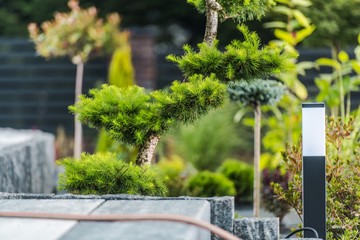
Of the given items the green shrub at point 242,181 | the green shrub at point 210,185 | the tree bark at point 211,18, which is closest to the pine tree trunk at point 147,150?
the tree bark at point 211,18

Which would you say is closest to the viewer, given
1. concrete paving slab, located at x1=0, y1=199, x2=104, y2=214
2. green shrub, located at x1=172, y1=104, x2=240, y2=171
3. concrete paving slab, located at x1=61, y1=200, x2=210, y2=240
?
concrete paving slab, located at x1=61, y1=200, x2=210, y2=240

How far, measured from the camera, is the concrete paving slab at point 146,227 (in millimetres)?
2748

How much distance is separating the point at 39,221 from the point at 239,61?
5.29 feet

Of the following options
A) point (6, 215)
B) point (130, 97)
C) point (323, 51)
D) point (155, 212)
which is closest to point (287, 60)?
point (130, 97)

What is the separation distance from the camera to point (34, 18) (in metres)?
17.2

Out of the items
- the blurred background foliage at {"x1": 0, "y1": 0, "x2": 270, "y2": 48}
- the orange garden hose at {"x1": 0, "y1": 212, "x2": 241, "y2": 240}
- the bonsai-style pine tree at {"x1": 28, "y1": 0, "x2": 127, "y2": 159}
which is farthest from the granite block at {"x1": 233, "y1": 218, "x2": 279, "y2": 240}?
the blurred background foliage at {"x1": 0, "y1": 0, "x2": 270, "y2": 48}

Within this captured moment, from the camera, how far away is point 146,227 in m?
2.88

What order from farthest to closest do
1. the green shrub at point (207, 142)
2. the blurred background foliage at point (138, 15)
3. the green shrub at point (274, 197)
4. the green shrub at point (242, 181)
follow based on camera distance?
the blurred background foliage at point (138, 15), the green shrub at point (207, 142), the green shrub at point (242, 181), the green shrub at point (274, 197)

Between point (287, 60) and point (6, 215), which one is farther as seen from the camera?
point (287, 60)

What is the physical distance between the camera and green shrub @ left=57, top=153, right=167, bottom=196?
4227 mm

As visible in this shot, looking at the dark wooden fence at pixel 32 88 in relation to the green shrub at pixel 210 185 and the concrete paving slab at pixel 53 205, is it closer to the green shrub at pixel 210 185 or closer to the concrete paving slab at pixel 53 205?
the green shrub at pixel 210 185

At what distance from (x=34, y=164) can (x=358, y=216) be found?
3030mm

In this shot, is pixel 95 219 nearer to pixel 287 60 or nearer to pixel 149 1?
pixel 287 60

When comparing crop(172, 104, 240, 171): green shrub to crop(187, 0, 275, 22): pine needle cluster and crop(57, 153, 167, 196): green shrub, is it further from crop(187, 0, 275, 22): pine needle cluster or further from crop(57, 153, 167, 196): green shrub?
crop(57, 153, 167, 196): green shrub
